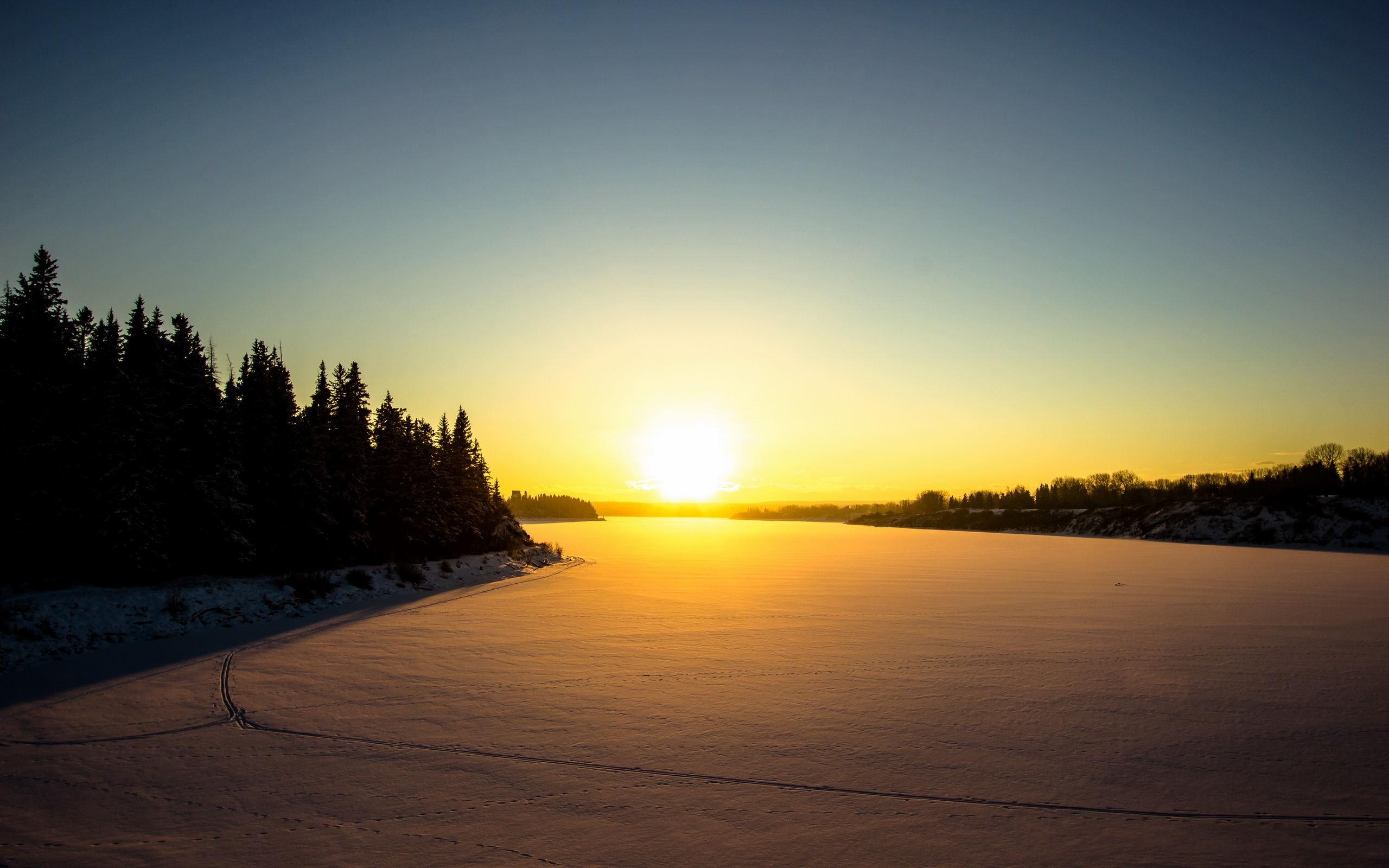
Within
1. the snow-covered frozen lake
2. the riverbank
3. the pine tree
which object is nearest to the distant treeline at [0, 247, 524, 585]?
the pine tree

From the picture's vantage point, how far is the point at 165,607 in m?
20.8

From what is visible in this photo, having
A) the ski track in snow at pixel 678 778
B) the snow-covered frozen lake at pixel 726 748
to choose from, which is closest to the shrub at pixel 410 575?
the snow-covered frozen lake at pixel 726 748

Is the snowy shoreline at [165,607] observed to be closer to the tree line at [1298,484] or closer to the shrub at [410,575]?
the shrub at [410,575]

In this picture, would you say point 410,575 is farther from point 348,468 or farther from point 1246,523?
point 1246,523

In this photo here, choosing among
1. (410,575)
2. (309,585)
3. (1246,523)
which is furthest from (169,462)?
(1246,523)

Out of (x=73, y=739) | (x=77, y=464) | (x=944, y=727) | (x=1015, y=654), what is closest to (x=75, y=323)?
(x=77, y=464)

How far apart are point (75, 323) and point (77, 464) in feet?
21.4

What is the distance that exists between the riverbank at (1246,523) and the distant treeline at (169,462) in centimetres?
10004

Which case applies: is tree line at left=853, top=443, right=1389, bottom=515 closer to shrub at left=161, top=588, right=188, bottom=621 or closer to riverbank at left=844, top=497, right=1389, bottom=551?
riverbank at left=844, top=497, right=1389, bottom=551

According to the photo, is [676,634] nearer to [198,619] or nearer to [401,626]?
[401,626]

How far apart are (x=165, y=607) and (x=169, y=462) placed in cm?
788

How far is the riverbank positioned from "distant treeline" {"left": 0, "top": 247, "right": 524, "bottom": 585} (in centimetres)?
10004

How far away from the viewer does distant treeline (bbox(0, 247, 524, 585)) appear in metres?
21.3

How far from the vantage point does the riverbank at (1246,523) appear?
72.4 m
